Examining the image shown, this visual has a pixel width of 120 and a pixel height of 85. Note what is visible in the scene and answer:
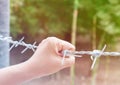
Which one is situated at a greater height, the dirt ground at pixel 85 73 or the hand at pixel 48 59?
the hand at pixel 48 59

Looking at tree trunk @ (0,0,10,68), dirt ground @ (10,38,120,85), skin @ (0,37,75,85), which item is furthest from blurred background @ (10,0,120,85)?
skin @ (0,37,75,85)

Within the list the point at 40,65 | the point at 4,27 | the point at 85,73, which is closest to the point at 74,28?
the point at 85,73

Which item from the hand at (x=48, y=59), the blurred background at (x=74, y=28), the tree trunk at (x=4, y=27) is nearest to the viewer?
the hand at (x=48, y=59)

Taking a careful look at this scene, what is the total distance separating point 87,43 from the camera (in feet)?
13.0

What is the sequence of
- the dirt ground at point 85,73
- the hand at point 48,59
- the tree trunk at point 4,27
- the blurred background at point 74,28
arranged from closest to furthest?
the hand at point 48,59, the tree trunk at point 4,27, the dirt ground at point 85,73, the blurred background at point 74,28

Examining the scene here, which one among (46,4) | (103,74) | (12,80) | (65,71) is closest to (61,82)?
(65,71)

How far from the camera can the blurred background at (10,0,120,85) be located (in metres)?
3.35

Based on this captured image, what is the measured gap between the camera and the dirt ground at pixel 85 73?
3203 mm

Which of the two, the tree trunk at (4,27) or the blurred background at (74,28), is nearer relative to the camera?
the tree trunk at (4,27)

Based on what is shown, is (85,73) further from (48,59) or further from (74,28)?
(48,59)

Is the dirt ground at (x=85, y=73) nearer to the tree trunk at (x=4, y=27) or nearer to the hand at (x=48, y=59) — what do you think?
the tree trunk at (x=4, y=27)

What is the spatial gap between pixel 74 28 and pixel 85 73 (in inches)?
17.0

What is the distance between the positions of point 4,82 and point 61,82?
2277 mm

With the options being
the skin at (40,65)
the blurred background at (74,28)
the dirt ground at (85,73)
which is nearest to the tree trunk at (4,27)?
the skin at (40,65)
